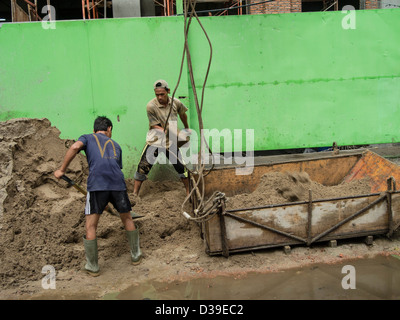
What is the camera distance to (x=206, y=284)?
339 centimetres

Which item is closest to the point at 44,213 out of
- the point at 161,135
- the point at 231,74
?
the point at 161,135

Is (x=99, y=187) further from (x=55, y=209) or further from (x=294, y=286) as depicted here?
(x=294, y=286)

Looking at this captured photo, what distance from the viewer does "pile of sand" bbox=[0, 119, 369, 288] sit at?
3789mm

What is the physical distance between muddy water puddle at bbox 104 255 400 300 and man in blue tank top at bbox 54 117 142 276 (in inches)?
21.1

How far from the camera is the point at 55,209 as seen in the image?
4.30m

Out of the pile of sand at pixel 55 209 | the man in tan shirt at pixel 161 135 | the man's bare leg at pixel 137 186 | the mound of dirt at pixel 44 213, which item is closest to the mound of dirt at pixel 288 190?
the pile of sand at pixel 55 209

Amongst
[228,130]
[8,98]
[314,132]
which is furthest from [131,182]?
[314,132]

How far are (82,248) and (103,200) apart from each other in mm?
761

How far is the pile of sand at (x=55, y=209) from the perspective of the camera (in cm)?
379

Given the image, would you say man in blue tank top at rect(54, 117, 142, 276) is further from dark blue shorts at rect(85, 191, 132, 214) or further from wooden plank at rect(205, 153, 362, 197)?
wooden plank at rect(205, 153, 362, 197)

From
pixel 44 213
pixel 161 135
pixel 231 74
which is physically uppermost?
pixel 231 74

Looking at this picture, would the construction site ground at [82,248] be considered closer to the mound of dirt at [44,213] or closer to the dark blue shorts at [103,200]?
the mound of dirt at [44,213]

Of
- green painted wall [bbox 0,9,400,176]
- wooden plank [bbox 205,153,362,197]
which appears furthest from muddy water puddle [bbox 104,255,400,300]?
green painted wall [bbox 0,9,400,176]

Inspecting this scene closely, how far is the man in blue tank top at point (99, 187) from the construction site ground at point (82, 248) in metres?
0.25
